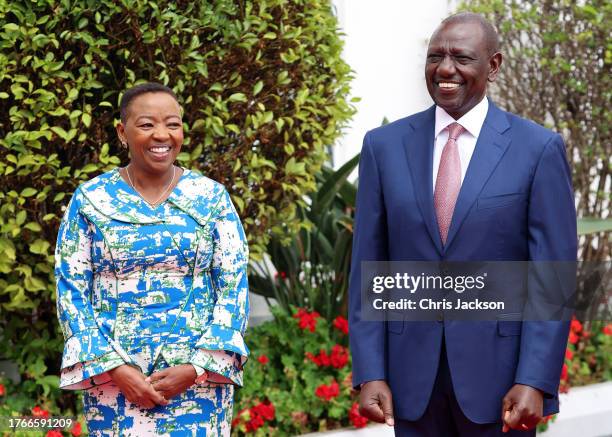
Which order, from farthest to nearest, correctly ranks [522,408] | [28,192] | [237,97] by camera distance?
[237,97], [28,192], [522,408]

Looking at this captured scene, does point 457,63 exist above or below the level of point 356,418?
above

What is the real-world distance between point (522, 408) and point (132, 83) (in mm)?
2740

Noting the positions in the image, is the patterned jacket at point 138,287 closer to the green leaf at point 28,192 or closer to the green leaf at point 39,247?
the green leaf at point 28,192

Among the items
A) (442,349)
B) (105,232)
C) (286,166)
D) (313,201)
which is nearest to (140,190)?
(105,232)

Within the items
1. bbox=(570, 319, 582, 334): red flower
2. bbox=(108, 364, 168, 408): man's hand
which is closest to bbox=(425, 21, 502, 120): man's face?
bbox=(108, 364, 168, 408): man's hand

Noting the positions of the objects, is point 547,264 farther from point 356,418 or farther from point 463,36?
point 356,418

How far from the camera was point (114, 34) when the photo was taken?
15.3 feet

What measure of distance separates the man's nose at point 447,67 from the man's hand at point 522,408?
0.95 m

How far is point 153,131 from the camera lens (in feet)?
10.7

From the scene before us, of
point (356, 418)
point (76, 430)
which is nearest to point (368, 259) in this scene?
point (76, 430)

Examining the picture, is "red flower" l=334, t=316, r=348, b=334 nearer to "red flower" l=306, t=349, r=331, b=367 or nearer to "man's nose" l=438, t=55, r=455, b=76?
"red flower" l=306, t=349, r=331, b=367

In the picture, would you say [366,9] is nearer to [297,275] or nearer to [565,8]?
[565,8]

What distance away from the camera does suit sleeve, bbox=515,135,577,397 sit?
2805 mm

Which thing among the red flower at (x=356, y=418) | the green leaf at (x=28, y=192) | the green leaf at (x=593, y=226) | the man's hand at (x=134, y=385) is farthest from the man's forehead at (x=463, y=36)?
the green leaf at (x=593, y=226)
